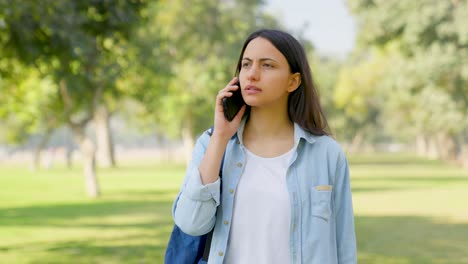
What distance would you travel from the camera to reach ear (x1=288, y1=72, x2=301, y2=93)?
3.40 m

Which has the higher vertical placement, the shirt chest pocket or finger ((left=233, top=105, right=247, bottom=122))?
finger ((left=233, top=105, right=247, bottom=122))

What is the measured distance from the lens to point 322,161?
130 inches

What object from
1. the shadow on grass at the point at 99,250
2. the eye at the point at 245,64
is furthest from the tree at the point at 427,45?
the eye at the point at 245,64

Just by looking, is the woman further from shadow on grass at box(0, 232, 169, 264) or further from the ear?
shadow on grass at box(0, 232, 169, 264)

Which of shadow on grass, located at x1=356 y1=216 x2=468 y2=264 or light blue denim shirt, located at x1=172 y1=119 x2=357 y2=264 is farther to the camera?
shadow on grass, located at x1=356 y1=216 x2=468 y2=264

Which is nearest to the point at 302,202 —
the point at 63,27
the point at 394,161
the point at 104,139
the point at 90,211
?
the point at 63,27

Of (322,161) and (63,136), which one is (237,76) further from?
(63,136)

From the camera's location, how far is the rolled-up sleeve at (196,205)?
10.3 ft

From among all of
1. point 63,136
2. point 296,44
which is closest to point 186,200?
point 296,44

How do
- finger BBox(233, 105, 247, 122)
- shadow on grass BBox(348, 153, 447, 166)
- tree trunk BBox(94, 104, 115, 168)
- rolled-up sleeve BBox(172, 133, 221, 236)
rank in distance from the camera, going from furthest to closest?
shadow on grass BBox(348, 153, 447, 166) < tree trunk BBox(94, 104, 115, 168) < finger BBox(233, 105, 247, 122) < rolled-up sleeve BBox(172, 133, 221, 236)

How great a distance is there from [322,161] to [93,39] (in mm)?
10877

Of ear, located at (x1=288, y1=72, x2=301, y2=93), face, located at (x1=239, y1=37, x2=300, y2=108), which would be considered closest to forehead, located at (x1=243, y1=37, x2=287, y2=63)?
face, located at (x1=239, y1=37, x2=300, y2=108)

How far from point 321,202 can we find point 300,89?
55 cm

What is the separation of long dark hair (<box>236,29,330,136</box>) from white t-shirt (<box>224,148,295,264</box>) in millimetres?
304
